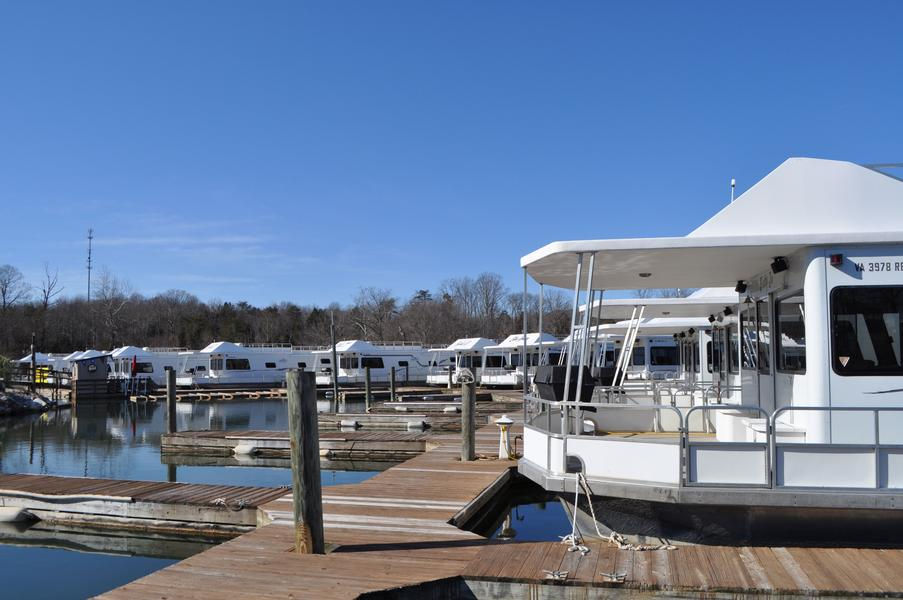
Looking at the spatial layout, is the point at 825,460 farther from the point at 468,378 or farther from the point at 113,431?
the point at 113,431

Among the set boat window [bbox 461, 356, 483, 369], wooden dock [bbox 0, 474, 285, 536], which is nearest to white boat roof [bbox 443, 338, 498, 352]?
boat window [bbox 461, 356, 483, 369]

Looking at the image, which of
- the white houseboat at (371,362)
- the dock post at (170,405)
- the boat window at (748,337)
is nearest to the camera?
the boat window at (748,337)

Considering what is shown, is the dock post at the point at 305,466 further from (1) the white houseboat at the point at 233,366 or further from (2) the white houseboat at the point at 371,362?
(1) the white houseboat at the point at 233,366

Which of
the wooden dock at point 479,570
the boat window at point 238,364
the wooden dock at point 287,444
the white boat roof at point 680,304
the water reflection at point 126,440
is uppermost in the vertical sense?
the white boat roof at point 680,304

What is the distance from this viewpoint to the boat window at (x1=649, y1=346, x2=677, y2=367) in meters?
42.5

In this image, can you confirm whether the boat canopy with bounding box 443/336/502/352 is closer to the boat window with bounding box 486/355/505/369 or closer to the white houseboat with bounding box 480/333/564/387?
the white houseboat with bounding box 480/333/564/387

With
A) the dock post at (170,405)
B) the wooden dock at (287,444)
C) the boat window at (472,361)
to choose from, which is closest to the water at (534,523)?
the wooden dock at (287,444)

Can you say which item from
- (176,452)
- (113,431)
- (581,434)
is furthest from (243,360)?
(581,434)

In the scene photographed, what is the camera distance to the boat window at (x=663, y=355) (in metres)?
42.5

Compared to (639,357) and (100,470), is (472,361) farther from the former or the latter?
(100,470)

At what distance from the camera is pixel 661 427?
11.9 m

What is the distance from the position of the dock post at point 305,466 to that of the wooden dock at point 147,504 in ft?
10.5

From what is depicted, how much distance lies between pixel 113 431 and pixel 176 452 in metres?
11.4

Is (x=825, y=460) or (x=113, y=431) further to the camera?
(x=113, y=431)
